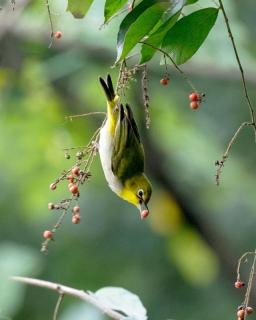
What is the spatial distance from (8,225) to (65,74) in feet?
Answer: 5.04

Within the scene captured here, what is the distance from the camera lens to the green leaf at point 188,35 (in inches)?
86.7

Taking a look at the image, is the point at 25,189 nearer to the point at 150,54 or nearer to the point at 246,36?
the point at 246,36

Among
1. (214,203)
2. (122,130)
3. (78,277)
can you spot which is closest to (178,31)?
(122,130)

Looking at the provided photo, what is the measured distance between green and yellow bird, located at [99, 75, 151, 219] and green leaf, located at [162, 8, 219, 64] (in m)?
0.76

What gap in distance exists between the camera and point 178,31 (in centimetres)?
220

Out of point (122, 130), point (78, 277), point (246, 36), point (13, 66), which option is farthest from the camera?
point (78, 277)

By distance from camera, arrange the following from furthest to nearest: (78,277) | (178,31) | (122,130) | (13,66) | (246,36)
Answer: (78,277), (13,66), (246,36), (122,130), (178,31)

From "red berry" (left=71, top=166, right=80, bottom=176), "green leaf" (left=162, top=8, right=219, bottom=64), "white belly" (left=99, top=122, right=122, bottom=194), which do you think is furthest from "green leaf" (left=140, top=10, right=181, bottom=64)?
"white belly" (left=99, top=122, right=122, bottom=194)

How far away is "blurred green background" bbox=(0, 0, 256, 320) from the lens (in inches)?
254

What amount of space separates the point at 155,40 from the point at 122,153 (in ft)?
3.67

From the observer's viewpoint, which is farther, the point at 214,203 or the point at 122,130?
the point at 214,203

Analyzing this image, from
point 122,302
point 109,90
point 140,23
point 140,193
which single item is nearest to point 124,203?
point 140,193

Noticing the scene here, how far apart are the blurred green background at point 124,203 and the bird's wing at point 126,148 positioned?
2.61 m

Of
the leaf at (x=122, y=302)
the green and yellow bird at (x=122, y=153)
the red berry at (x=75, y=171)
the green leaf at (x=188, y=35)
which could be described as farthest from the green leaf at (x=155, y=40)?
the leaf at (x=122, y=302)
